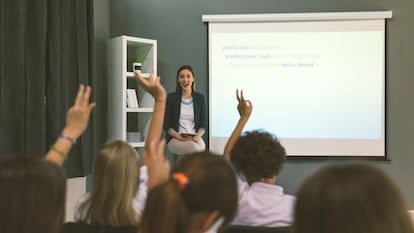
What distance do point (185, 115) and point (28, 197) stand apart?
139 inches

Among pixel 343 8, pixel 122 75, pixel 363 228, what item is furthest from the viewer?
pixel 343 8

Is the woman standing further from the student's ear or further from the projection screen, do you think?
the student's ear

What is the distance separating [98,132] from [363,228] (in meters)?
4.18

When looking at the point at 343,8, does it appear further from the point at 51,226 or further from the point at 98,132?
the point at 51,226

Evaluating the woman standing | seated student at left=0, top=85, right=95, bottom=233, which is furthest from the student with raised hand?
the woman standing

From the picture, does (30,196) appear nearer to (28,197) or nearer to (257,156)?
(28,197)

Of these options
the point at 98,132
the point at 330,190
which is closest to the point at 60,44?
the point at 98,132

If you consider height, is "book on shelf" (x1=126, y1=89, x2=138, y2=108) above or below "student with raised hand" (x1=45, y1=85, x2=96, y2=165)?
above

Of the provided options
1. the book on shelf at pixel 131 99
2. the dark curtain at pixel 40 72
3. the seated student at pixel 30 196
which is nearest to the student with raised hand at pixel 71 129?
the seated student at pixel 30 196

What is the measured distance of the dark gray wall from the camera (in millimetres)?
4652

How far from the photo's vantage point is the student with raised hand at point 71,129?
147 cm

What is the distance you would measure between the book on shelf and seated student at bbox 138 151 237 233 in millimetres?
3506

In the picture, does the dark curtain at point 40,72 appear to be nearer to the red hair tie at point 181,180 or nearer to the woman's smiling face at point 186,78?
the woman's smiling face at point 186,78

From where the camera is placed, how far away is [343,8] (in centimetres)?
474
